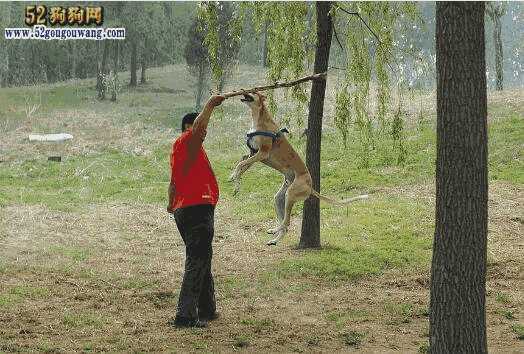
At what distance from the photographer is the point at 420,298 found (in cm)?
884

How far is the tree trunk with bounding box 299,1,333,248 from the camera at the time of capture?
10.8 metres

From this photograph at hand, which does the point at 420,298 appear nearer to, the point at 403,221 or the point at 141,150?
the point at 403,221

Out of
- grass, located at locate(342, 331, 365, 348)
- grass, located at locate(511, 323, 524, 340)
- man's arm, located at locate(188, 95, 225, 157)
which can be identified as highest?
man's arm, located at locate(188, 95, 225, 157)

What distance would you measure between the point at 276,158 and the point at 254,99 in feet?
2.07

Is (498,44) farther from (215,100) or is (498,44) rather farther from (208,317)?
(215,100)

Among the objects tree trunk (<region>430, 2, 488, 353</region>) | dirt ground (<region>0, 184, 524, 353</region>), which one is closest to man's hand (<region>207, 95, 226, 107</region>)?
tree trunk (<region>430, 2, 488, 353</region>)

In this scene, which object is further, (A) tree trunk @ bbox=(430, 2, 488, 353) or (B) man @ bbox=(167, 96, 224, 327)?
(B) man @ bbox=(167, 96, 224, 327)

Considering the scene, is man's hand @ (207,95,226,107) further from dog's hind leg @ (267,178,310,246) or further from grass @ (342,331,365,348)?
grass @ (342,331,365,348)

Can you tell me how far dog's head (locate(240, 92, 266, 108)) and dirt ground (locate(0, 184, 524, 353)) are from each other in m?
2.26

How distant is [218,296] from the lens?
8.86m

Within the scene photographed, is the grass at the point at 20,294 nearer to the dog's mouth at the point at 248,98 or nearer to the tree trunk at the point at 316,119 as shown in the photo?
the dog's mouth at the point at 248,98

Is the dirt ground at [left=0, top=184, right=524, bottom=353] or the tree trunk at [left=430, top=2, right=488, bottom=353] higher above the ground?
the tree trunk at [left=430, top=2, right=488, bottom=353]

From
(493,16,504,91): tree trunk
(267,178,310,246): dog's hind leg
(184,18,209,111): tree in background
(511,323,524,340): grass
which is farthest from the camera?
(184,18,209,111): tree in background

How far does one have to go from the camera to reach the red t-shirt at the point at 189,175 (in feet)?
22.7
